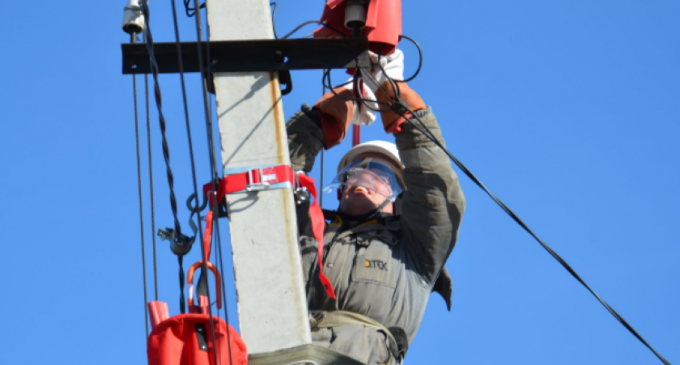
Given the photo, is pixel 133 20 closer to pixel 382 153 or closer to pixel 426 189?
pixel 426 189

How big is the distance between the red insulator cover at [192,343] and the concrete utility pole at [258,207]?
0.13 metres

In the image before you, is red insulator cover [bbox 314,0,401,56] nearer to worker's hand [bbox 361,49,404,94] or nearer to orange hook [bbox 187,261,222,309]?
worker's hand [bbox 361,49,404,94]

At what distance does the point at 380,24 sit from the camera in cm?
538

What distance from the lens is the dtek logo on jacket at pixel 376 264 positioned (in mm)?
5785

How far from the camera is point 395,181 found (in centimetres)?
682

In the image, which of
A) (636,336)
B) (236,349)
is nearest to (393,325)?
(636,336)

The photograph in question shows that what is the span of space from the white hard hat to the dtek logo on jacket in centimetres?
120

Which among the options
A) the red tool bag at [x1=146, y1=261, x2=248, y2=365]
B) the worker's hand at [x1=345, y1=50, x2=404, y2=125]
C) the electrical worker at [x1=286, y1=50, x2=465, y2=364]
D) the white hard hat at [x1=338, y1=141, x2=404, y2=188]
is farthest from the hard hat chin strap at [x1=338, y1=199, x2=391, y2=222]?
the red tool bag at [x1=146, y1=261, x2=248, y2=365]

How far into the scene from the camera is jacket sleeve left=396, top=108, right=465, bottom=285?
5.91 metres

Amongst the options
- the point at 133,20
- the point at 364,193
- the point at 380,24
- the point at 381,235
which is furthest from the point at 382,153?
the point at 133,20

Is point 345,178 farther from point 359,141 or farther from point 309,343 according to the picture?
point 309,343

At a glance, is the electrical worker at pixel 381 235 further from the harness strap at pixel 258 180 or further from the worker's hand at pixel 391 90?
the harness strap at pixel 258 180

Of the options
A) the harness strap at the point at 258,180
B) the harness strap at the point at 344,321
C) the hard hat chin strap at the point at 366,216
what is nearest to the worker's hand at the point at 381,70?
the hard hat chin strap at the point at 366,216

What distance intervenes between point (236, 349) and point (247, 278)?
33 cm
